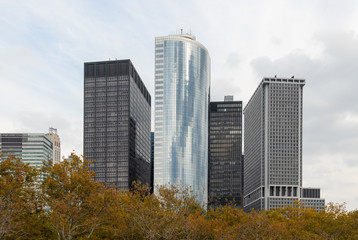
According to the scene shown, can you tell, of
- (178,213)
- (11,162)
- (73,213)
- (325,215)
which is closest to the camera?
(73,213)

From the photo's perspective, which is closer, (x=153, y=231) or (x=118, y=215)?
(x=153, y=231)

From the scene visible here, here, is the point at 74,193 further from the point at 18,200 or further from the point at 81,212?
the point at 18,200

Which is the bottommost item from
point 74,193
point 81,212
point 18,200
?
point 81,212

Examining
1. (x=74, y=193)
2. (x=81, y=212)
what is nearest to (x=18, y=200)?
(x=74, y=193)

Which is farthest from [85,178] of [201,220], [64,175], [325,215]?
[325,215]

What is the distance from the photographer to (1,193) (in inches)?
1938

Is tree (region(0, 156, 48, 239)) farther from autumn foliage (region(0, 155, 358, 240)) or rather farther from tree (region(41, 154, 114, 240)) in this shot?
tree (region(41, 154, 114, 240))

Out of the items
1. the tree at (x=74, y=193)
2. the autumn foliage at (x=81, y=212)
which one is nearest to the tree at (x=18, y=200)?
the autumn foliage at (x=81, y=212)

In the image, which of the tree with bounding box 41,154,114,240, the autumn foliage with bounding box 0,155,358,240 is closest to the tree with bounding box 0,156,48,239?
the autumn foliage with bounding box 0,155,358,240

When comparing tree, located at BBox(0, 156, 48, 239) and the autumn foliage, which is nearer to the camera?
tree, located at BBox(0, 156, 48, 239)

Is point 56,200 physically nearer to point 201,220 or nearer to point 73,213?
point 73,213

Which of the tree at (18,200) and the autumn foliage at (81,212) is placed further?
the autumn foliage at (81,212)

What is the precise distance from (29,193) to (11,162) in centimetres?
523

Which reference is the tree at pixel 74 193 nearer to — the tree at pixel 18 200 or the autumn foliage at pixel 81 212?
the autumn foliage at pixel 81 212
